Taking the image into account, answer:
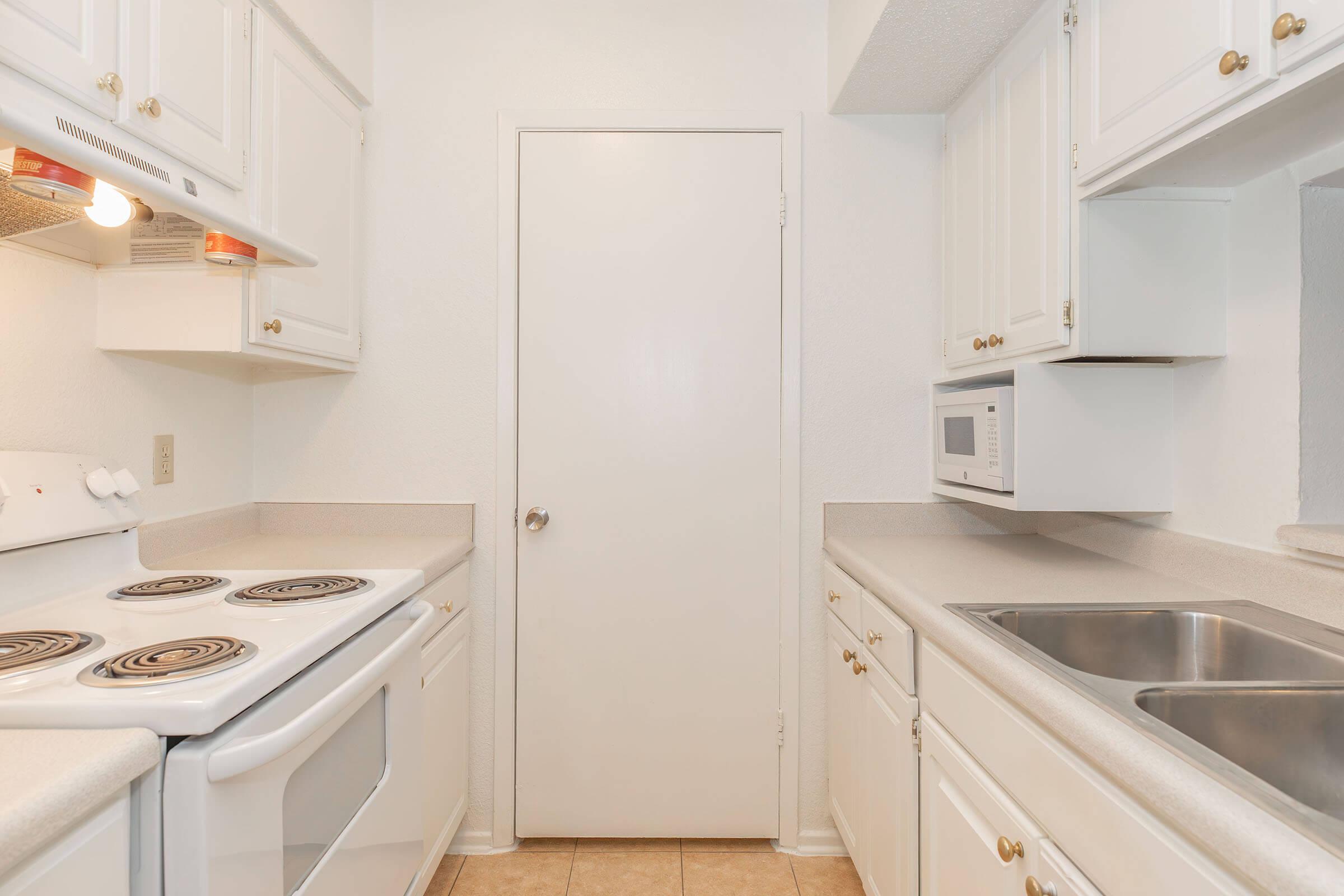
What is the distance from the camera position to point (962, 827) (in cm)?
117

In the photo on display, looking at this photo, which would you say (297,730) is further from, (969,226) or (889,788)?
(969,226)

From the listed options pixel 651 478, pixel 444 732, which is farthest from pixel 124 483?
pixel 651 478

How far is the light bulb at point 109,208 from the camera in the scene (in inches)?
45.3

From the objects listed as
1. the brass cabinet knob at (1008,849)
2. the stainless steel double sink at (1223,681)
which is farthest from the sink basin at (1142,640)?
the brass cabinet knob at (1008,849)

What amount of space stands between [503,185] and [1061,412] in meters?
1.63

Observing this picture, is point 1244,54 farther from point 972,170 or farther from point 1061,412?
point 972,170

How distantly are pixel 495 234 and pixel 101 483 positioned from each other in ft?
3.88

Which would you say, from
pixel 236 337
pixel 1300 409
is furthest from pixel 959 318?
pixel 236 337

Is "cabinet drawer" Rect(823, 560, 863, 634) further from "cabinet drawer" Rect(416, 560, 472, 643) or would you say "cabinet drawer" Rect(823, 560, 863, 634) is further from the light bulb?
the light bulb

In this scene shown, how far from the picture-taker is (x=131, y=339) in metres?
1.57

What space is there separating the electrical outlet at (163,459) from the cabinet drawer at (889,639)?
1.76 metres

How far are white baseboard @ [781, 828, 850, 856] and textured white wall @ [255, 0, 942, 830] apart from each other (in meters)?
0.08

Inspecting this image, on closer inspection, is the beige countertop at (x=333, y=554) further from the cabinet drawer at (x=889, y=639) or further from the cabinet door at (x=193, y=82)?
the cabinet drawer at (x=889, y=639)

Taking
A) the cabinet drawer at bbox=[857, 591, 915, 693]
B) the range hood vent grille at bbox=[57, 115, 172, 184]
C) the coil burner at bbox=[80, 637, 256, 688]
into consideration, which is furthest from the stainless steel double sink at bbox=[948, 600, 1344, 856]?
the range hood vent grille at bbox=[57, 115, 172, 184]
